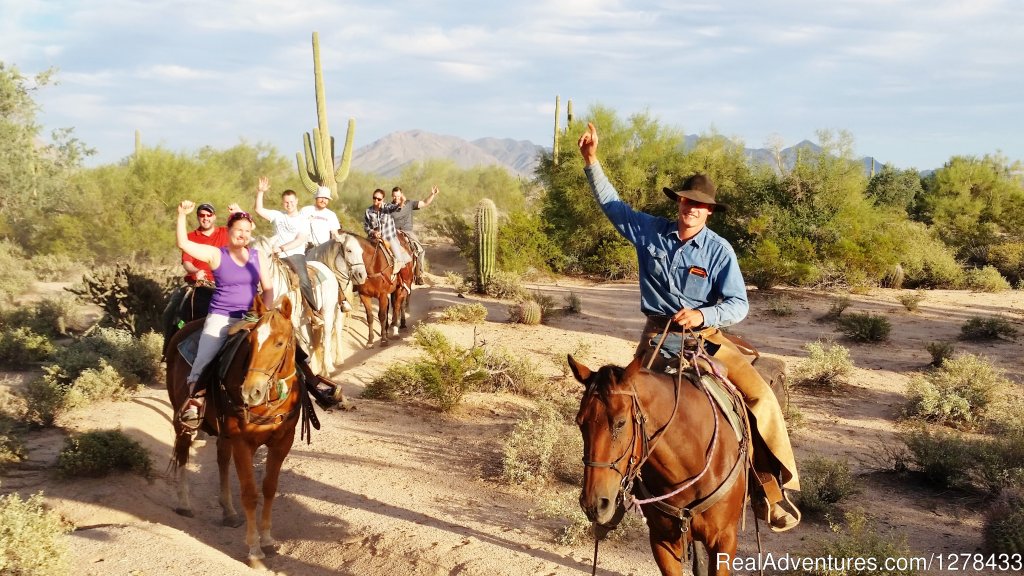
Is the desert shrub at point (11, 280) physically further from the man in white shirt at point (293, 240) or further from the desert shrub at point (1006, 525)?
the desert shrub at point (1006, 525)

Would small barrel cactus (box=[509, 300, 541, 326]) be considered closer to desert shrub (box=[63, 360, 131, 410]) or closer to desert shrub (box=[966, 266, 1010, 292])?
desert shrub (box=[63, 360, 131, 410])

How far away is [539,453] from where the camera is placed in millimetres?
7836

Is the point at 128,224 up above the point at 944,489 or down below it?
above

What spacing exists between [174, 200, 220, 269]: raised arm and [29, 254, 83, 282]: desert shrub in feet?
61.0

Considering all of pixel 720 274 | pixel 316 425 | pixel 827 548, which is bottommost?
pixel 827 548

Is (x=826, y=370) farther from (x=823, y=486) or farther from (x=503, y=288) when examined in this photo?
(x=503, y=288)

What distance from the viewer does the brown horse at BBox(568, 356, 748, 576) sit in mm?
3332

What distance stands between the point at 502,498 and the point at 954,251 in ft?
77.9

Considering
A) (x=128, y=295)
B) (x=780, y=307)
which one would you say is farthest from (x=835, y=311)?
(x=128, y=295)

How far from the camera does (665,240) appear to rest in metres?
4.54

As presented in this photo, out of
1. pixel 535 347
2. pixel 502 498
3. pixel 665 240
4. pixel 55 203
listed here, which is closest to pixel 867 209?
pixel 535 347

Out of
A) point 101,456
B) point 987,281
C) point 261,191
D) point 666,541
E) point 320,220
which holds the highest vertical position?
point 261,191

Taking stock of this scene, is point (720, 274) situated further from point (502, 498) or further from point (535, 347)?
point (535, 347)

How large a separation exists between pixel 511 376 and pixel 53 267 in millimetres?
17181
